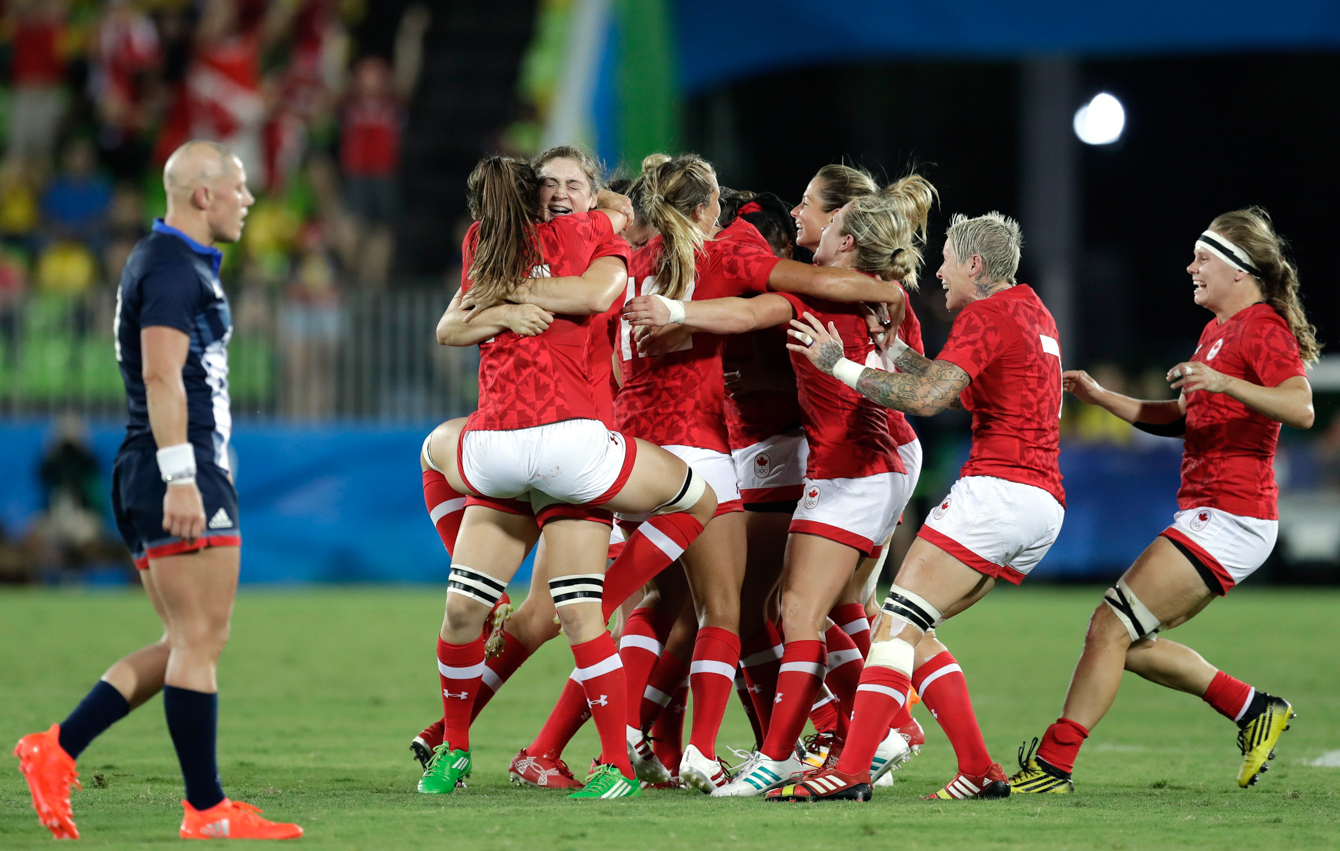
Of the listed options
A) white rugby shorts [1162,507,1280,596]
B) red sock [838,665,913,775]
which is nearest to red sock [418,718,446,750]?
red sock [838,665,913,775]

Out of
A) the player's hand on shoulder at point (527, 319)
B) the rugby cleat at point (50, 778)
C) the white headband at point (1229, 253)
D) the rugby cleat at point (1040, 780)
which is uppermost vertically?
the white headband at point (1229, 253)

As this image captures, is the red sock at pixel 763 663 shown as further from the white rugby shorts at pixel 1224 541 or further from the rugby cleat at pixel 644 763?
the white rugby shorts at pixel 1224 541

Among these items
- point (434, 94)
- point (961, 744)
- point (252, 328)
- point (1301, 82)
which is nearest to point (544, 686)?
point (961, 744)

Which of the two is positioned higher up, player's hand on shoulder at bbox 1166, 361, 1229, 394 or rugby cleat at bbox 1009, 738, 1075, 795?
player's hand on shoulder at bbox 1166, 361, 1229, 394

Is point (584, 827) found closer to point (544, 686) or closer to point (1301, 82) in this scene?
point (544, 686)

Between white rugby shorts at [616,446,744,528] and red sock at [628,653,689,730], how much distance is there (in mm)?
667

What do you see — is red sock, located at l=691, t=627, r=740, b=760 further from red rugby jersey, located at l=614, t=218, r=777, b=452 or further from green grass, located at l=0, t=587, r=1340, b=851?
red rugby jersey, located at l=614, t=218, r=777, b=452

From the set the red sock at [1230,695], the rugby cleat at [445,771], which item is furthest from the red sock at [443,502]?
the red sock at [1230,695]

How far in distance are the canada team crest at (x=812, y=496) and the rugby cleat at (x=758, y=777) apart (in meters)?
0.92

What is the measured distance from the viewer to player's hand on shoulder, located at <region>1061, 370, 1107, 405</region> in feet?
20.6

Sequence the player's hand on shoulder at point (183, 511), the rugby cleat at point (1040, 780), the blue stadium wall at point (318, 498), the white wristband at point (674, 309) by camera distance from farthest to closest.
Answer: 1. the blue stadium wall at point (318, 498)
2. the rugby cleat at point (1040, 780)
3. the white wristband at point (674, 309)
4. the player's hand on shoulder at point (183, 511)

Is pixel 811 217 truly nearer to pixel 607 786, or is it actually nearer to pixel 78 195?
pixel 607 786

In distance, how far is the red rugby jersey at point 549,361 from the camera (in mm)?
5543

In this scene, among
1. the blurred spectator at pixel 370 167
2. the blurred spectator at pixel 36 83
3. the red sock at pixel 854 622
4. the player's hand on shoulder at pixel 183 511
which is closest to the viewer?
the player's hand on shoulder at pixel 183 511
